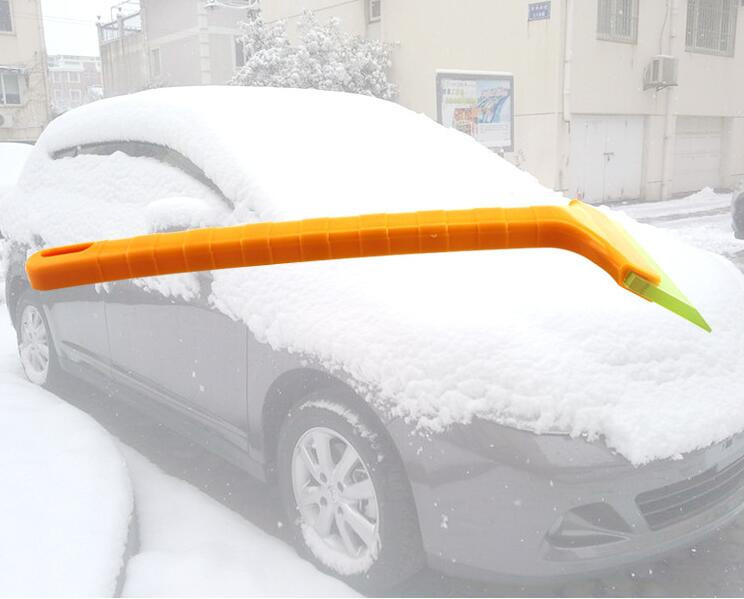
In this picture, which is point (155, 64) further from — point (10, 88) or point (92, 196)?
point (92, 196)

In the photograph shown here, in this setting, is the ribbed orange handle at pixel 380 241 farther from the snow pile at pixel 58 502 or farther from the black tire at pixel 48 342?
the black tire at pixel 48 342

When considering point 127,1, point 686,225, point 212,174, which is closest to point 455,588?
point 212,174

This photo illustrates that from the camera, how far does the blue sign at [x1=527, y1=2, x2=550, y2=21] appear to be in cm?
1538

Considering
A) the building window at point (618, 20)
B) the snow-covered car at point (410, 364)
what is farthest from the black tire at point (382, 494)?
the building window at point (618, 20)

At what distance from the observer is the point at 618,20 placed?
1681cm

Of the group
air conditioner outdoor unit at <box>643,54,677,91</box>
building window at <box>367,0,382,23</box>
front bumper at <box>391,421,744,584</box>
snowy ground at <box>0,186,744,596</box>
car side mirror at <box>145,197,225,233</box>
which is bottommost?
snowy ground at <box>0,186,744,596</box>

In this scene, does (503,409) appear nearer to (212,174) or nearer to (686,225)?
(212,174)

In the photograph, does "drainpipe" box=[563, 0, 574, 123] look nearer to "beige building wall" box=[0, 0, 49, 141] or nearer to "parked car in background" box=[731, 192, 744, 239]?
"parked car in background" box=[731, 192, 744, 239]

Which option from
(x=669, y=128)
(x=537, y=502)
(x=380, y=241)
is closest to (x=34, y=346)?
(x=537, y=502)

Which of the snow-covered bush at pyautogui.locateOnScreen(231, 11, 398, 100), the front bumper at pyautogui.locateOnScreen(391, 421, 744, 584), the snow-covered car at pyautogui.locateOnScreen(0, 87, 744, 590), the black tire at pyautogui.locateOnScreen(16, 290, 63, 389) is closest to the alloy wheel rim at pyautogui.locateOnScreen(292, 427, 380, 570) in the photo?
the snow-covered car at pyautogui.locateOnScreen(0, 87, 744, 590)

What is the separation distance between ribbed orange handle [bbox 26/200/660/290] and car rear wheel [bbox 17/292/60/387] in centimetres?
360

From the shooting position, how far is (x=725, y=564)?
268 cm

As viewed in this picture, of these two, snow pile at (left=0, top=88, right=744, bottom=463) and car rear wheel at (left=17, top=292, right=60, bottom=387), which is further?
car rear wheel at (left=17, top=292, right=60, bottom=387)

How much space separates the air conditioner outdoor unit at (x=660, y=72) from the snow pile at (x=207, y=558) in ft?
55.7
